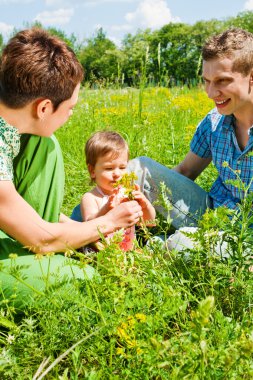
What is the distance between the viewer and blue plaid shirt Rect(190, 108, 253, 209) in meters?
3.08

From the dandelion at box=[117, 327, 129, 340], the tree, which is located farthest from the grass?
Answer: the tree

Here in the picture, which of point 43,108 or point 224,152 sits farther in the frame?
point 224,152

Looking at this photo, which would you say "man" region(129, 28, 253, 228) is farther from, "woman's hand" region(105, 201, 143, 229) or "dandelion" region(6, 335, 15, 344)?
"dandelion" region(6, 335, 15, 344)

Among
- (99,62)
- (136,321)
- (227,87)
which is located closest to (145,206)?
(227,87)

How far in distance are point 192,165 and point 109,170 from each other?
668 millimetres

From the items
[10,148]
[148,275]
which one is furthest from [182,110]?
[148,275]

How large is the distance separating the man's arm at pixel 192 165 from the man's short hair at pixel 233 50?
2.36 ft

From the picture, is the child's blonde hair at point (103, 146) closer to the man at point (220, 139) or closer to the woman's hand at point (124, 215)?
the man at point (220, 139)

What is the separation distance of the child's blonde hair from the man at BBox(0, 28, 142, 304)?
0.65 m

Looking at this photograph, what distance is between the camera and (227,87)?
2930 millimetres

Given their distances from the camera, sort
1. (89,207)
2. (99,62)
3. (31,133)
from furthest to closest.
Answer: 1. (99,62)
2. (89,207)
3. (31,133)

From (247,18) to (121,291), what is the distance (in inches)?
2701

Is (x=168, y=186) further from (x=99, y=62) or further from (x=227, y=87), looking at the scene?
(x=99, y=62)

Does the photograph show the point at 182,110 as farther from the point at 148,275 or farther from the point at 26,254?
the point at 148,275
